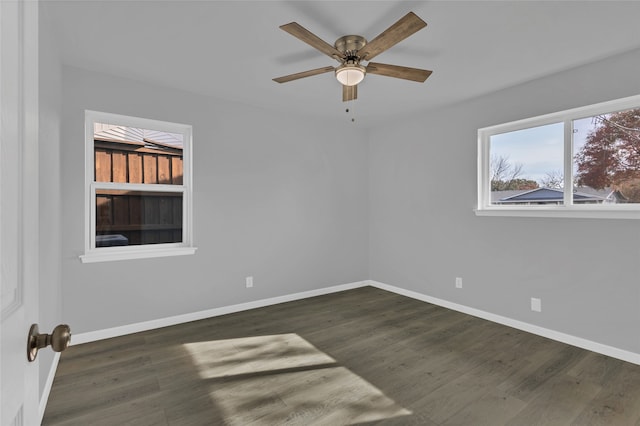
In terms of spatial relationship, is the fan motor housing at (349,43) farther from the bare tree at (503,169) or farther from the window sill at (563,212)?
the window sill at (563,212)

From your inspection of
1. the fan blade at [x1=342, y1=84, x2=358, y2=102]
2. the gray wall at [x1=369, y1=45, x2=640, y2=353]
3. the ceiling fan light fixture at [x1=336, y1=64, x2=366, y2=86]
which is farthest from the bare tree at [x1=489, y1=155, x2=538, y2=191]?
the ceiling fan light fixture at [x1=336, y1=64, x2=366, y2=86]

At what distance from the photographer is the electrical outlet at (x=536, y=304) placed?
3.16 m

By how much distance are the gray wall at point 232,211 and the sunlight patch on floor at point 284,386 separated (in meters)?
0.88

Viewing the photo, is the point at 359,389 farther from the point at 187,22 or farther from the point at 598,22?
the point at 598,22

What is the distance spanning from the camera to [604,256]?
9.07 ft

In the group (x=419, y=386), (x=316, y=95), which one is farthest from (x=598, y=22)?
(x=419, y=386)

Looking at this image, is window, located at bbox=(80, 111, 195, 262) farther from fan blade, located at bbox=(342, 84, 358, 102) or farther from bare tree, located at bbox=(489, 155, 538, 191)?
bare tree, located at bbox=(489, 155, 538, 191)

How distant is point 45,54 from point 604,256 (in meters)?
4.45

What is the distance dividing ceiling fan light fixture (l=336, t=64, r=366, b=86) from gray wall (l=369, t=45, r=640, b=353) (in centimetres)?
202

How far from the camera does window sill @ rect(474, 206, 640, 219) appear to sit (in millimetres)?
2631

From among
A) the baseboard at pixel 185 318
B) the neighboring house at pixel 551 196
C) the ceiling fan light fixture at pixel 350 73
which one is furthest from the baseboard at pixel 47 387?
the neighboring house at pixel 551 196

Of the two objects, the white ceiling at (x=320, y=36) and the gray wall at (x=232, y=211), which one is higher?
the white ceiling at (x=320, y=36)

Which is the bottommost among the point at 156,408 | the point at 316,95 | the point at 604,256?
the point at 156,408

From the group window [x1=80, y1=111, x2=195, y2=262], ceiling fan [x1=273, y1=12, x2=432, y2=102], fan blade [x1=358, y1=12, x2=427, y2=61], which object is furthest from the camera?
window [x1=80, y1=111, x2=195, y2=262]
